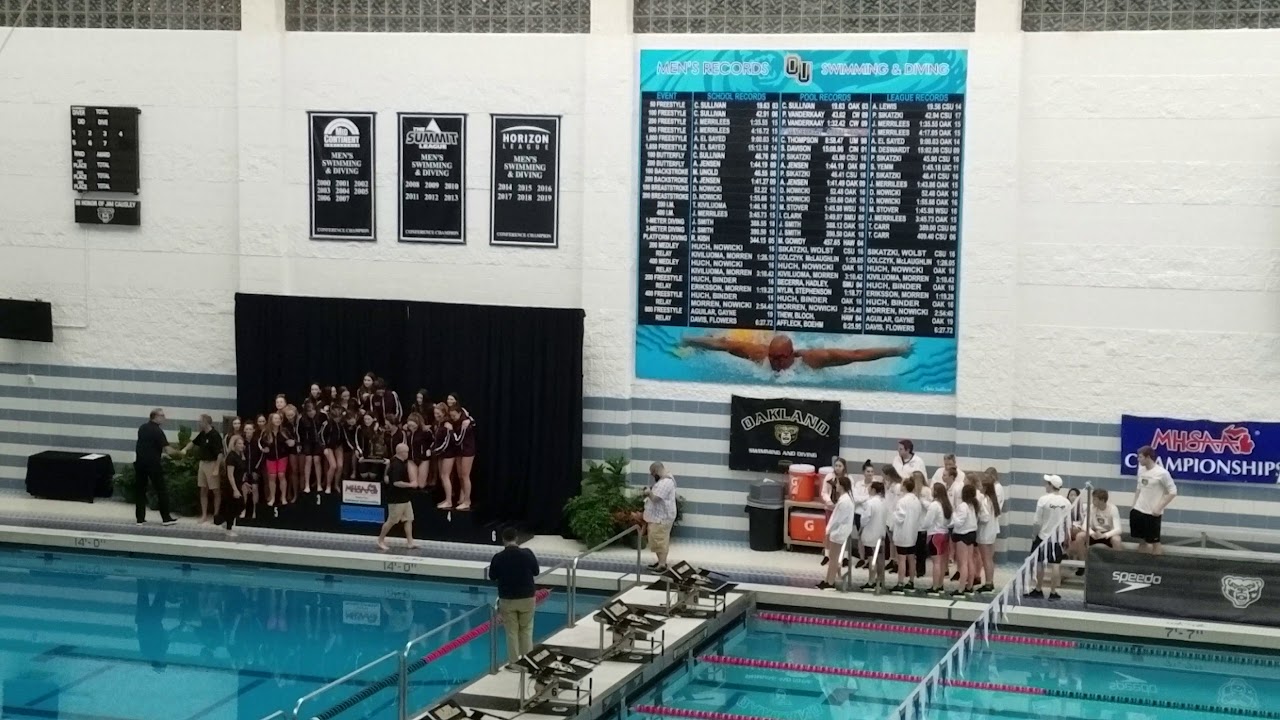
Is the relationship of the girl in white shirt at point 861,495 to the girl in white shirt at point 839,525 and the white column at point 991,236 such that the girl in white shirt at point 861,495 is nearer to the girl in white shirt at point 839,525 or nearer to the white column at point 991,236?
the girl in white shirt at point 839,525

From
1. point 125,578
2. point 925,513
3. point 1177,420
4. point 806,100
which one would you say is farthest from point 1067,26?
point 125,578

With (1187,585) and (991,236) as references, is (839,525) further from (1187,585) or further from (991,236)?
(991,236)

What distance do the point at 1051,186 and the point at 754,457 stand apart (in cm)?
479

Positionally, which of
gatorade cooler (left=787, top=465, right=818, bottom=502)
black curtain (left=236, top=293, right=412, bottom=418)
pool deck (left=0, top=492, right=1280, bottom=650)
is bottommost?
pool deck (left=0, top=492, right=1280, bottom=650)

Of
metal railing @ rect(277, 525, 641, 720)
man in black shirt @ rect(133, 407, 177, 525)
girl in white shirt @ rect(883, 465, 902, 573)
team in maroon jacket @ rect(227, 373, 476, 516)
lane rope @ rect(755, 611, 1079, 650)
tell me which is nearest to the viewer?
metal railing @ rect(277, 525, 641, 720)

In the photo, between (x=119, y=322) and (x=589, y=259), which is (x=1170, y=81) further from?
(x=119, y=322)

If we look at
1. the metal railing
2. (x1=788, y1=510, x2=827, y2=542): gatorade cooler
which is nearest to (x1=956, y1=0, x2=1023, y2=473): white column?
(x1=788, y1=510, x2=827, y2=542): gatorade cooler

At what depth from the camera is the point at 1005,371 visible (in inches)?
782

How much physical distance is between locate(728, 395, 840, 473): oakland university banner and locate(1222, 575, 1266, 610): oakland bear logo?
4903 millimetres

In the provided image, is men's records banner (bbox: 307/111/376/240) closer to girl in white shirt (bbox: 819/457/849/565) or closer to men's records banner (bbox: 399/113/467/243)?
men's records banner (bbox: 399/113/467/243)

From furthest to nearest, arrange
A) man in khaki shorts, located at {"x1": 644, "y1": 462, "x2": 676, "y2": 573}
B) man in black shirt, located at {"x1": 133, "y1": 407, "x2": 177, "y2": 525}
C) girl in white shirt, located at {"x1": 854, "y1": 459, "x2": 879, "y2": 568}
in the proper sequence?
man in black shirt, located at {"x1": 133, "y1": 407, "x2": 177, "y2": 525}, man in khaki shorts, located at {"x1": 644, "y1": 462, "x2": 676, "y2": 573}, girl in white shirt, located at {"x1": 854, "y1": 459, "x2": 879, "y2": 568}

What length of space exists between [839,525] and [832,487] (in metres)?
0.74

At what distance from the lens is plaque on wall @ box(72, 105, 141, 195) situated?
22.5 metres

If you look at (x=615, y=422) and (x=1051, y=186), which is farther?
(x=615, y=422)
